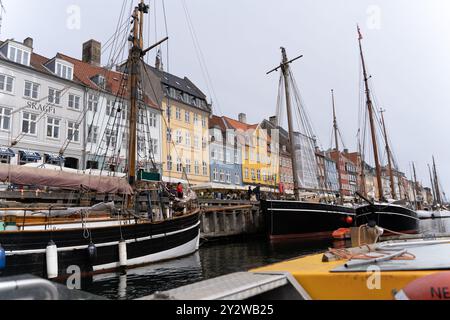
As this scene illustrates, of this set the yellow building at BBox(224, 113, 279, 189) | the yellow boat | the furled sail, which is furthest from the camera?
the yellow building at BBox(224, 113, 279, 189)

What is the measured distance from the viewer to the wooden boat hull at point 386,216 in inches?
980

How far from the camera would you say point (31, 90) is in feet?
92.5

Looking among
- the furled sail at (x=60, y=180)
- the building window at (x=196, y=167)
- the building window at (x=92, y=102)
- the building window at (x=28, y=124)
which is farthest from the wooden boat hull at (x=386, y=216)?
the building window at (x=28, y=124)

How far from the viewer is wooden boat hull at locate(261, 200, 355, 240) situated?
79.8 feet

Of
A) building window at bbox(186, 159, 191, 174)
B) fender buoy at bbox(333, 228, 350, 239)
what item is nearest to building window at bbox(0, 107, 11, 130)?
building window at bbox(186, 159, 191, 174)

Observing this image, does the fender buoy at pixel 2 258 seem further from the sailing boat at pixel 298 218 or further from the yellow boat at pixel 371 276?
the sailing boat at pixel 298 218

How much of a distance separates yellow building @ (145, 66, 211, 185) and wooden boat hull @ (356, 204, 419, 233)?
2015 cm

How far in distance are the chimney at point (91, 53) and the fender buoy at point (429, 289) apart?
134 ft

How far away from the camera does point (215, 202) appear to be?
27562 mm

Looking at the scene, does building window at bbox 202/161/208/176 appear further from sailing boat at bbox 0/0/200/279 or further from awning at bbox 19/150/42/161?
sailing boat at bbox 0/0/200/279

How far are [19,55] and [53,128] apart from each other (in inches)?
241

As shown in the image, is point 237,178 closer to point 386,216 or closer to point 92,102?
point 92,102
